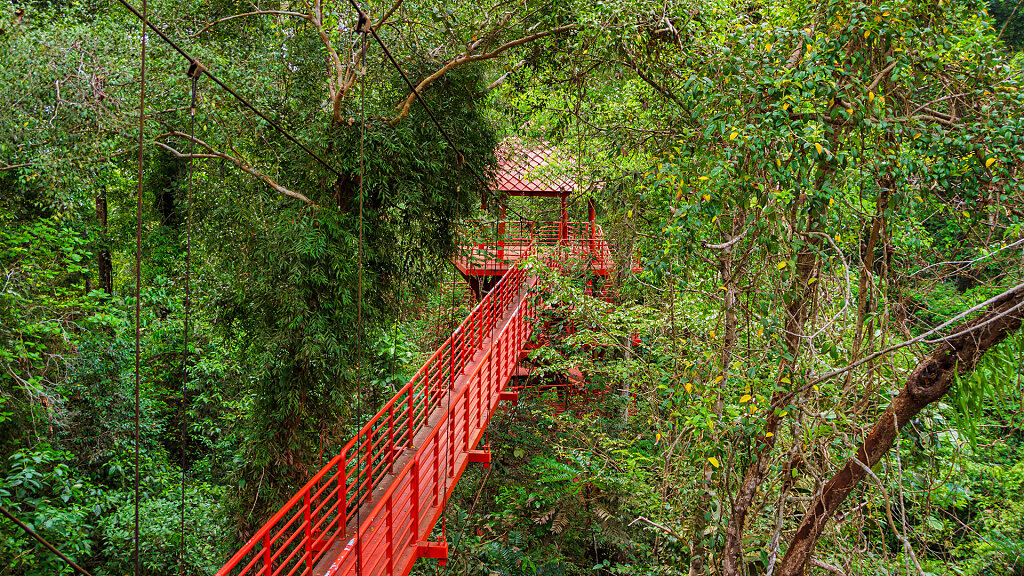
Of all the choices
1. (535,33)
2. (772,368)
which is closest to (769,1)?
(535,33)

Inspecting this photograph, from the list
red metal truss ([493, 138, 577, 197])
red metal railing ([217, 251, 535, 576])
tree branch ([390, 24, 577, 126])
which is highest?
tree branch ([390, 24, 577, 126])

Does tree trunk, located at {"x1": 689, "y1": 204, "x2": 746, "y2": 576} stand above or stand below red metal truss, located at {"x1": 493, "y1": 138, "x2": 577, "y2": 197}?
below

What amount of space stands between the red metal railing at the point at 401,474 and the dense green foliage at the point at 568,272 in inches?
33.1

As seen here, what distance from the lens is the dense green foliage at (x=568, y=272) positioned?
3168 millimetres

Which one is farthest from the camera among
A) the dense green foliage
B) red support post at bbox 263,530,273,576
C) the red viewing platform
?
the red viewing platform

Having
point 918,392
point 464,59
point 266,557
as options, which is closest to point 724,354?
point 918,392

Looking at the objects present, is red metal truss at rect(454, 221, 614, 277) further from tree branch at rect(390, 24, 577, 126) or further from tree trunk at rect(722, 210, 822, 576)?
tree trunk at rect(722, 210, 822, 576)

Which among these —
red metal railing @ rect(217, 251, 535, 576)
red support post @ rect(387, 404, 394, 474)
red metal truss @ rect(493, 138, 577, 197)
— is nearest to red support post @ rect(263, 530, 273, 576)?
red metal railing @ rect(217, 251, 535, 576)

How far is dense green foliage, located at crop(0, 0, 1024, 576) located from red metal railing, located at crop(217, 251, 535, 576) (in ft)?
2.76

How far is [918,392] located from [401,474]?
290cm

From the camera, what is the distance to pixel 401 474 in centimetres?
378

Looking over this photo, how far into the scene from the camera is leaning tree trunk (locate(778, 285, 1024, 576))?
2.68 m

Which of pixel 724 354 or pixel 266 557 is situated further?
pixel 724 354

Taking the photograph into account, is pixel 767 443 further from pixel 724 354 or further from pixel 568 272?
pixel 568 272
